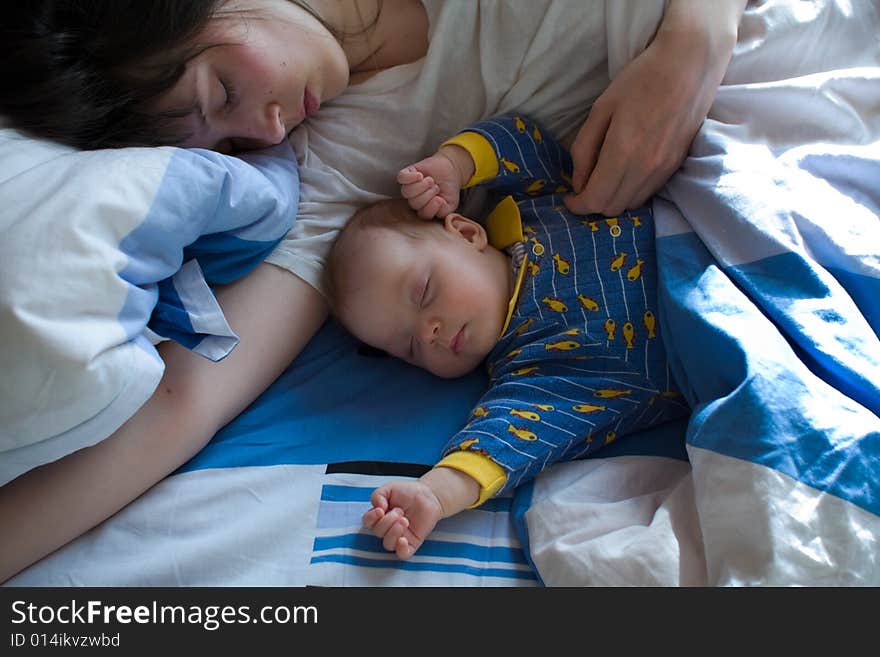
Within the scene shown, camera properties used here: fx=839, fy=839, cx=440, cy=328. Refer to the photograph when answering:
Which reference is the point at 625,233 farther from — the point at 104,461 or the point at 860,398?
the point at 104,461

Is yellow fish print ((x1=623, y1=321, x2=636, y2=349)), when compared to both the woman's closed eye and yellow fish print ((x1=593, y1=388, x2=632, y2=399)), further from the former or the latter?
the woman's closed eye

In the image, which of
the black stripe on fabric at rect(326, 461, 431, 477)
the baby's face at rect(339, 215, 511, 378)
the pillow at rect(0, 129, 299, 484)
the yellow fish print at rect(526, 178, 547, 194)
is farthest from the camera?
the yellow fish print at rect(526, 178, 547, 194)

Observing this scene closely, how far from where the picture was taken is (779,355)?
858 millimetres

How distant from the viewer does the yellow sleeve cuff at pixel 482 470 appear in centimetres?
91

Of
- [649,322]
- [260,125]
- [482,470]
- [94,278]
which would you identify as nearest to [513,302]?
[649,322]

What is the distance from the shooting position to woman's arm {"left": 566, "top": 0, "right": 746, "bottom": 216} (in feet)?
3.38

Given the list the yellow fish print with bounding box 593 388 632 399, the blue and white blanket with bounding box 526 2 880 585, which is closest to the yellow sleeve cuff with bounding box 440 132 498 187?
the blue and white blanket with bounding box 526 2 880 585

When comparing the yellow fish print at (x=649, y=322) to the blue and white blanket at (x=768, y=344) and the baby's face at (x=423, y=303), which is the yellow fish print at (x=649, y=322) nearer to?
the blue and white blanket at (x=768, y=344)

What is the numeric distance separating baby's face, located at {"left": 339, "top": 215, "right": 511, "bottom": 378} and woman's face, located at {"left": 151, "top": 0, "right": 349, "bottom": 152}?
20cm

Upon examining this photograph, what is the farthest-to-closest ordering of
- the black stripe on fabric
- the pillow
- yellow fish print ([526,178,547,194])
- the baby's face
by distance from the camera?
yellow fish print ([526,178,547,194])
the baby's face
the black stripe on fabric
the pillow

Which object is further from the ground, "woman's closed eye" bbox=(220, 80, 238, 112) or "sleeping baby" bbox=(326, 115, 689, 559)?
"woman's closed eye" bbox=(220, 80, 238, 112)

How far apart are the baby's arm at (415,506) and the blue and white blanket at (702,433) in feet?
0.07

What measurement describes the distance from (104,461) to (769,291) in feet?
2.47

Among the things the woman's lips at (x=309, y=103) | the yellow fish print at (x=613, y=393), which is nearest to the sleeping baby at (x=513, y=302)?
the yellow fish print at (x=613, y=393)
